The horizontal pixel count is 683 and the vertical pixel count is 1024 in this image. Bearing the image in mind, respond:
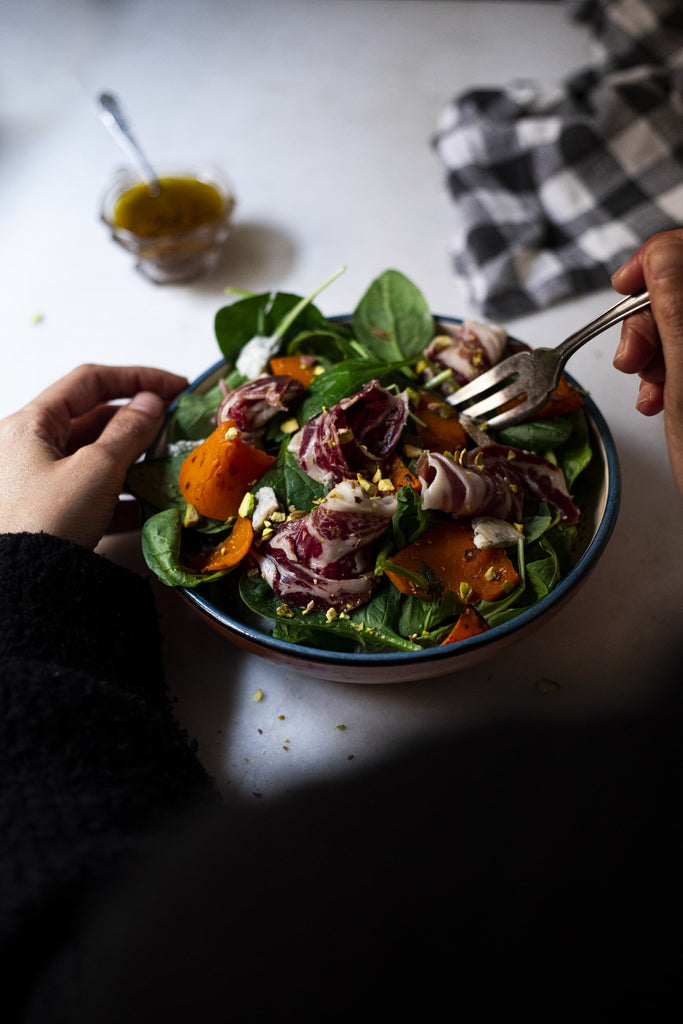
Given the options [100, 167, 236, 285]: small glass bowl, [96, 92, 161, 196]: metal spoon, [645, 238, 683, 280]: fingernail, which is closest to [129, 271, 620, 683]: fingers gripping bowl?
[645, 238, 683, 280]: fingernail

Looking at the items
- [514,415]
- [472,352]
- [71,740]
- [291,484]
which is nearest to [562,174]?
[472,352]

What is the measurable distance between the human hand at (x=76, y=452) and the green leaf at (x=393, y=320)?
0.34 metres

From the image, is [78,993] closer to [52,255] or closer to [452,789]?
[452,789]

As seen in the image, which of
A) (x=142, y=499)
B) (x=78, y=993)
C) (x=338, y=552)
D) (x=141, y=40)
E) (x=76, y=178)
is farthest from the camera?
(x=141, y=40)

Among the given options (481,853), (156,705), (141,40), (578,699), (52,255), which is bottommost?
(578,699)

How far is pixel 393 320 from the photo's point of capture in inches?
45.0

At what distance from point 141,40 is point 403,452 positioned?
196cm

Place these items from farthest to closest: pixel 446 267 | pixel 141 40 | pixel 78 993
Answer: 1. pixel 141 40
2. pixel 446 267
3. pixel 78 993

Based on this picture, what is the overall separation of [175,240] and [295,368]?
0.60 meters

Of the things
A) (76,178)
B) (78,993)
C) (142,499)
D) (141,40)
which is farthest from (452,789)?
(141,40)

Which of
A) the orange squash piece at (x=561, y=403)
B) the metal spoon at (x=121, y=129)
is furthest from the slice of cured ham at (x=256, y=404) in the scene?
the metal spoon at (x=121, y=129)

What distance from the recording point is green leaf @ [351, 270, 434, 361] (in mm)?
1129

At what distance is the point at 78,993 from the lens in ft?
1.21

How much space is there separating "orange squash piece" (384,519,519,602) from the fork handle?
0.89ft
